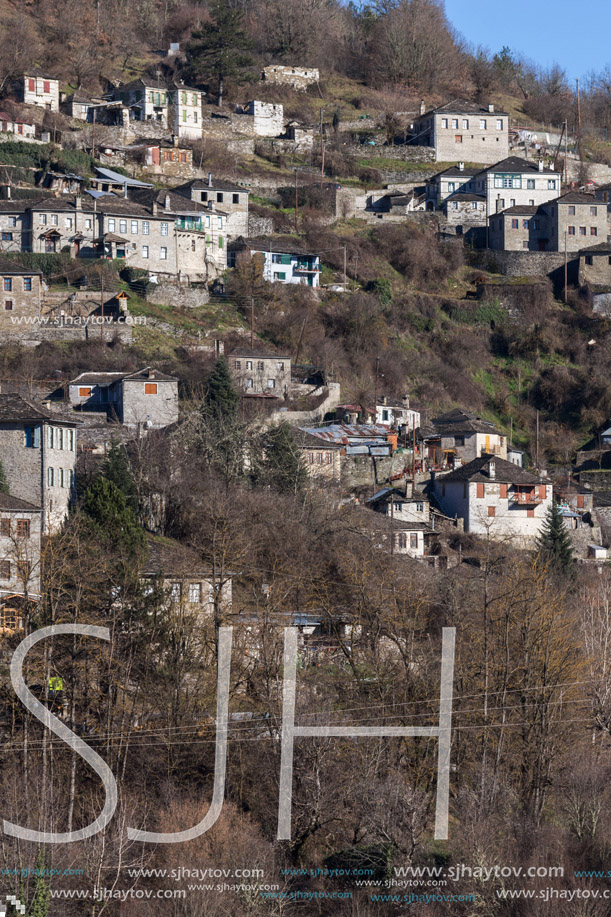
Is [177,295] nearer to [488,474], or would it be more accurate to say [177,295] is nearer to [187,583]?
[488,474]

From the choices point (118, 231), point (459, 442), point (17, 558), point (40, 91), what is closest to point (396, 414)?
point (459, 442)

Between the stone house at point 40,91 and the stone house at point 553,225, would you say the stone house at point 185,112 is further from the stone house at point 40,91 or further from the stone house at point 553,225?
the stone house at point 553,225

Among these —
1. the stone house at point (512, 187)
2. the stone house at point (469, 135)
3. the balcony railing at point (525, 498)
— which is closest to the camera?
the balcony railing at point (525, 498)

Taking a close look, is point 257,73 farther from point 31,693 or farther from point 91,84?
point 31,693

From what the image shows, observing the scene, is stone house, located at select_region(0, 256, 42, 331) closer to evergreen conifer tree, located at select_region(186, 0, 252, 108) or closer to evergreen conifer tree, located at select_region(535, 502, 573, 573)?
evergreen conifer tree, located at select_region(535, 502, 573, 573)

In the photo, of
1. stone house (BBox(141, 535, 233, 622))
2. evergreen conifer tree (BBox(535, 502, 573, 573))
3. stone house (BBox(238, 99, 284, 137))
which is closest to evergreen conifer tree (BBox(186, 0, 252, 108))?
stone house (BBox(238, 99, 284, 137))

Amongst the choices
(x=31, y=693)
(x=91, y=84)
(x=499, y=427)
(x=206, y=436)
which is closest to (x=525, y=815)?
(x=31, y=693)

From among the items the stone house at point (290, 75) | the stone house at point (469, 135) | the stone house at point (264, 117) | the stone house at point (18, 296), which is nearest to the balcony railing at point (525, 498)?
the stone house at point (18, 296)
